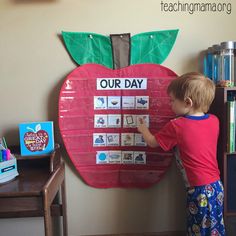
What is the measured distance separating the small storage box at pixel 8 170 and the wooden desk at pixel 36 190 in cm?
2

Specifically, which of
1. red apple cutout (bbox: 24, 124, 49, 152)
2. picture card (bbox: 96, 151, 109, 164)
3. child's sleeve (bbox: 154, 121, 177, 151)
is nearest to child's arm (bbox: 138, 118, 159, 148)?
child's sleeve (bbox: 154, 121, 177, 151)

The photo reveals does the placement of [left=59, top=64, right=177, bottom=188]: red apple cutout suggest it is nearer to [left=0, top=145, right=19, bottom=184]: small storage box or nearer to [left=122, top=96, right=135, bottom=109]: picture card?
[left=122, top=96, right=135, bottom=109]: picture card

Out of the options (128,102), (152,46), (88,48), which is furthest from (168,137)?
(88,48)

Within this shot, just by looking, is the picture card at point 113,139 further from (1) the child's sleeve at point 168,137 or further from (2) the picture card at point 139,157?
(1) the child's sleeve at point 168,137

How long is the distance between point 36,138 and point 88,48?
0.53 metres

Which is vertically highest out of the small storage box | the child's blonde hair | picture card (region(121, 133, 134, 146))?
the child's blonde hair

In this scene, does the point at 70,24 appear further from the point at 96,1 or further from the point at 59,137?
the point at 59,137

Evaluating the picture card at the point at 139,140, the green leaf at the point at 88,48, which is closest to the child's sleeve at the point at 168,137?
the picture card at the point at 139,140

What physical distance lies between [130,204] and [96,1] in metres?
1.13

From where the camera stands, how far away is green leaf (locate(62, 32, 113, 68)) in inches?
58.0

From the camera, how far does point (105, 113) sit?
1.52m

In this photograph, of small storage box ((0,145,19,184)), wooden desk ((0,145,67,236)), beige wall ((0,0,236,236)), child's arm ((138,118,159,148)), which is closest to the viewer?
wooden desk ((0,145,67,236))

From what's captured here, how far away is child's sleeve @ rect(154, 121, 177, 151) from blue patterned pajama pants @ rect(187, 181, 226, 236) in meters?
0.22

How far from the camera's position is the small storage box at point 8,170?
3.92 ft
